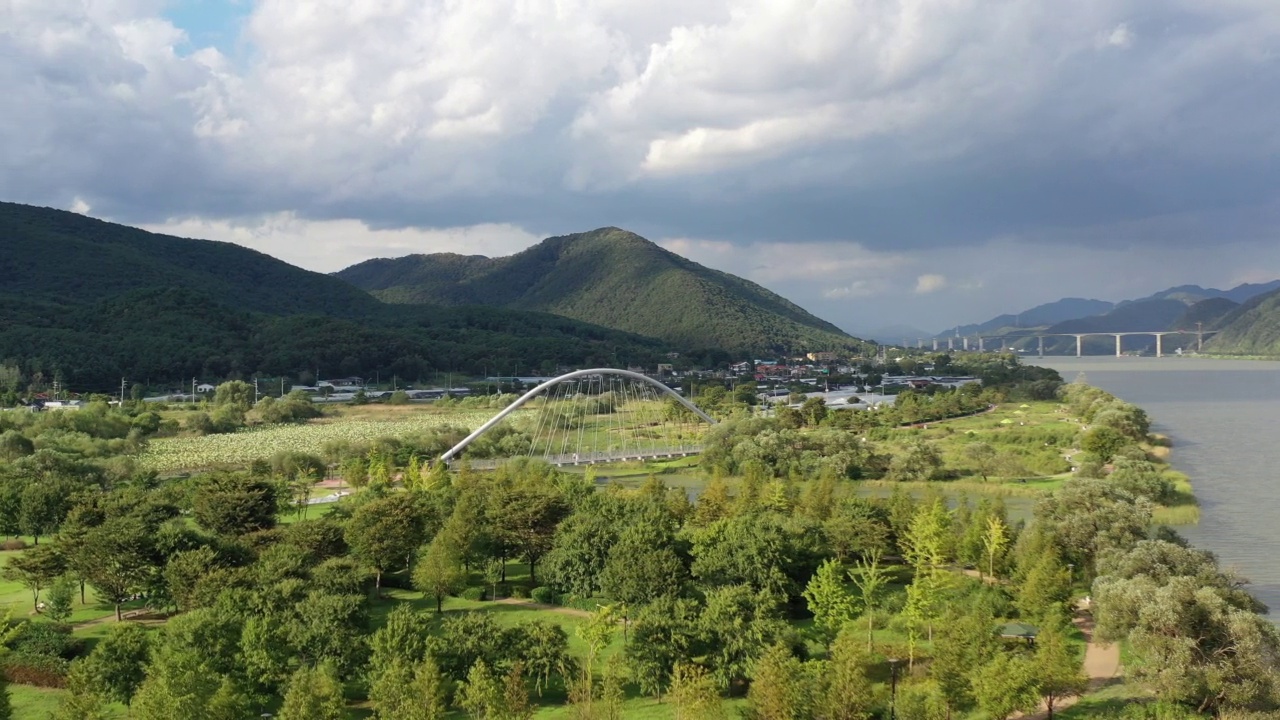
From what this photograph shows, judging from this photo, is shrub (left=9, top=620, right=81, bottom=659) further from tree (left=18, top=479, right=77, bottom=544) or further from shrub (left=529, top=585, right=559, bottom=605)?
A: tree (left=18, top=479, right=77, bottom=544)

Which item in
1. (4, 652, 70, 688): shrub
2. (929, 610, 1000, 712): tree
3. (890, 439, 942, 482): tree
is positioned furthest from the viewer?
(890, 439, 942, 482): tree

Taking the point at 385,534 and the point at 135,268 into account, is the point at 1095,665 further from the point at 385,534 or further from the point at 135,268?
the point at 135,268

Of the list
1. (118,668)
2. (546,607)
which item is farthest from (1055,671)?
(118,668)

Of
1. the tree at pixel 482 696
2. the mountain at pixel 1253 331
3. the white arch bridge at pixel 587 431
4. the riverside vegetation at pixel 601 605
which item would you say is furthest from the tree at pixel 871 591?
the mountain at pixel 1253 331

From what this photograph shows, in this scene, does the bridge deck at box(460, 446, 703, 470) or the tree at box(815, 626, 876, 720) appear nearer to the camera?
the tree at box(815, 626, 876, 720)

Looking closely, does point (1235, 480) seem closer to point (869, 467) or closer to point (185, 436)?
point (869, 467)

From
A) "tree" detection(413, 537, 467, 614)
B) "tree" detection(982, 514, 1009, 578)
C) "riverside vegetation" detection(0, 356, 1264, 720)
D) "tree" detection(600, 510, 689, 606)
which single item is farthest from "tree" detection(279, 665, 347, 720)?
"tree" detection(982, 514, 1009, 578)
